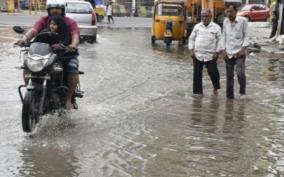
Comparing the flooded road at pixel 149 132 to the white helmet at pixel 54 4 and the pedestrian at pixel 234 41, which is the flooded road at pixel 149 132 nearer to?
the pedestrian at pixel 234 41

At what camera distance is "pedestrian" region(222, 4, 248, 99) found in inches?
436

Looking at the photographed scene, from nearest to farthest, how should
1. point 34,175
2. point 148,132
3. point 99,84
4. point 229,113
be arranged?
1. point 34,175
2. point 148,132
3. point 229,113
4. point 99,84

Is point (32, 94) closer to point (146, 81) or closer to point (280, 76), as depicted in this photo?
point (146, 81)

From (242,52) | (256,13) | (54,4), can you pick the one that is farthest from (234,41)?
(256,13)

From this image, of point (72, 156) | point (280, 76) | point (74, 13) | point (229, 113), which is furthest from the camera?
point (74, 13)

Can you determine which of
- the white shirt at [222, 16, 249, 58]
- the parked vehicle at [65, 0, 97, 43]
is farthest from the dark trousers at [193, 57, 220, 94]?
the parked vehicle at [65, 0, 97, 43]

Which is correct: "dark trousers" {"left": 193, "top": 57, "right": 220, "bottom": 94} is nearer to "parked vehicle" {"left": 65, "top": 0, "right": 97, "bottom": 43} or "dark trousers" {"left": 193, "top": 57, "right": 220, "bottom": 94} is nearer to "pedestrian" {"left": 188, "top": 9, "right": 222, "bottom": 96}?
"pedestrian" {"left": 188, "top": 9, "right": 222, "bottom": 96}

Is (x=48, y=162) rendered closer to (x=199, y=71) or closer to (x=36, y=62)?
(x=36, y=62)

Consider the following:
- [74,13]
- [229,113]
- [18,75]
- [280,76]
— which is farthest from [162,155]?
[74,13]

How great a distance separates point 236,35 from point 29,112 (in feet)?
15.8

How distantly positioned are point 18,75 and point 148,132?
6180mm

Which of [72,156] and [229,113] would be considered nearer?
[72,156]

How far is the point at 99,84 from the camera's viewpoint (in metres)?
12.8

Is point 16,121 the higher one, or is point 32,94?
point 32,94
